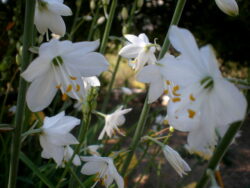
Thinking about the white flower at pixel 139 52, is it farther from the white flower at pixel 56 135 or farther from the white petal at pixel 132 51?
the white flower at pixel 56 135

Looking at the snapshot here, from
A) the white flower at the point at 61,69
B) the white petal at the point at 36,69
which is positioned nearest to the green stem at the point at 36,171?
the white flower at the point at 61,69

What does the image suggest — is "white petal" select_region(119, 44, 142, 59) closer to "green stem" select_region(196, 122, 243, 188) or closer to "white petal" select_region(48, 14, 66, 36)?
"white petal" select_region(48, 14, 66, 36)

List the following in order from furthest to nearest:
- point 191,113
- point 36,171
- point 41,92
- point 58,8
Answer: point 36,171 < point 58,8 < point 41,92 < point 191,113

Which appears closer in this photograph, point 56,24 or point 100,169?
point 56,24

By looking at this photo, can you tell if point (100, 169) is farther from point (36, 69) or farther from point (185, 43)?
point (185, 43)

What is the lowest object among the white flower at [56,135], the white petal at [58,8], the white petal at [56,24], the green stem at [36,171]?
the green stem at [36,171]

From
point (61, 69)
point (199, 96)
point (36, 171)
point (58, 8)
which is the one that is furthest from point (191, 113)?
point (36, 171)
